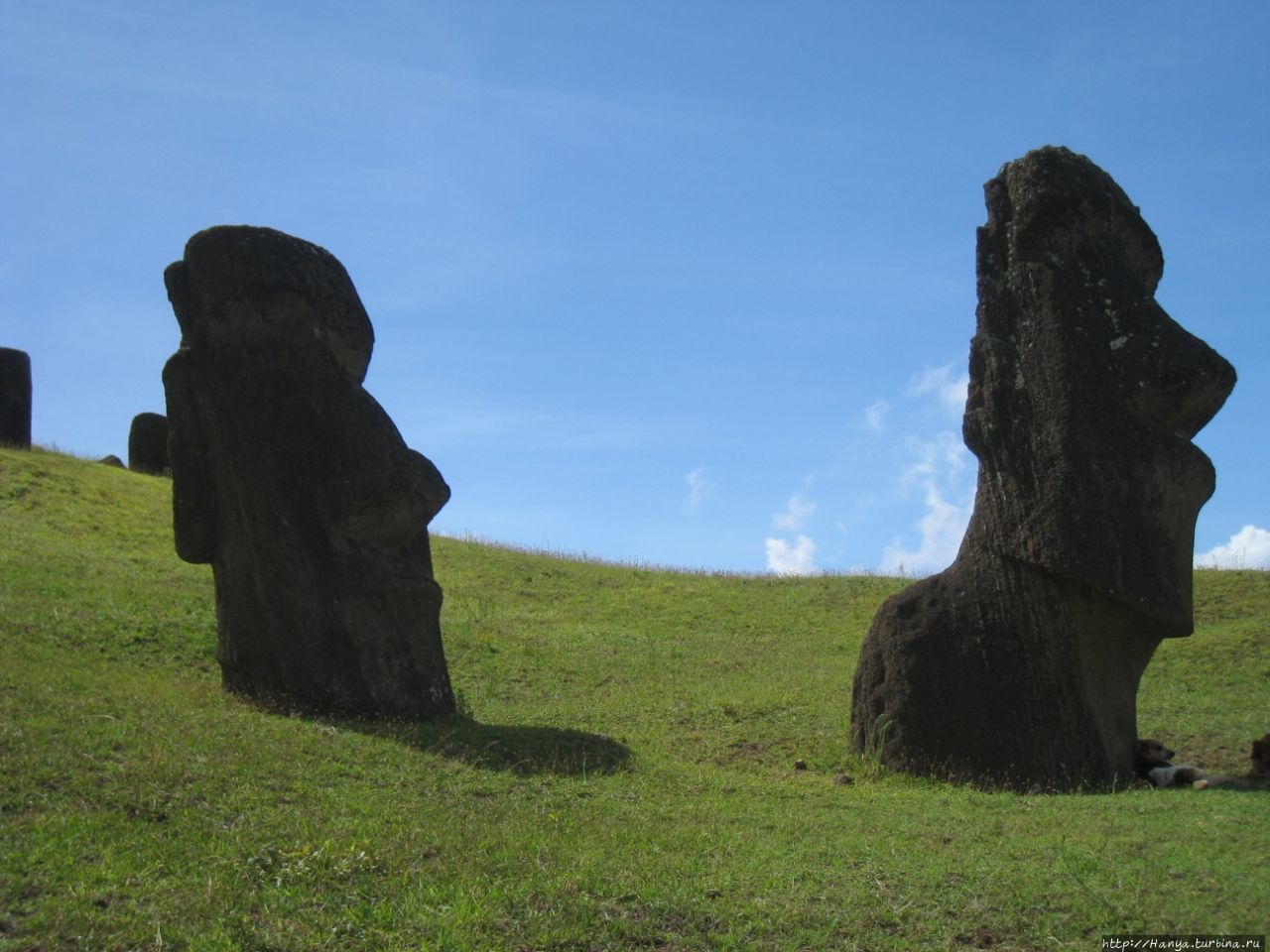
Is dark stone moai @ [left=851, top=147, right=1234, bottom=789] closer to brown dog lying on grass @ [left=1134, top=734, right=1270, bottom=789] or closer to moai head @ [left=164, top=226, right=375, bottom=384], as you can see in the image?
brown dog lying on grass @ [left=1134, top=734, right=1270, bottom=789]

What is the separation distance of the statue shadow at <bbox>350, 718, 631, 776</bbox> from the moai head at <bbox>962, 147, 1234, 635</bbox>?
4042 millimetres

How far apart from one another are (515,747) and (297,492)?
3427mm

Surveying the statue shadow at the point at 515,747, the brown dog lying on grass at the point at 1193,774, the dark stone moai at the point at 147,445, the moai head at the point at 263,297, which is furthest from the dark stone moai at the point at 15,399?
the brown dog lying on grass at the point at 1193,774

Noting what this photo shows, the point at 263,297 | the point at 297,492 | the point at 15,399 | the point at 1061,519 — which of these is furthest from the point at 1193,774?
the point at 15,399

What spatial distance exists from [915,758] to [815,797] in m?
1.48

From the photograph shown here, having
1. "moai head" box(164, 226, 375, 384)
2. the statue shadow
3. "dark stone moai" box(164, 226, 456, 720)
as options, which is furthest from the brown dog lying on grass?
"moai head" box(164, 226, 375, 384)

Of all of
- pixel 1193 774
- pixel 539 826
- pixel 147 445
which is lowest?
pixel 539 826

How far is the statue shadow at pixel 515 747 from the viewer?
429 inches

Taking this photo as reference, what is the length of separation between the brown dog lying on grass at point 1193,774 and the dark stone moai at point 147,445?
30.0 m

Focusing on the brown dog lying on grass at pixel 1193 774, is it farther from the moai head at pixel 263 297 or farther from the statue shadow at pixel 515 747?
the moai head at pixel 263 297

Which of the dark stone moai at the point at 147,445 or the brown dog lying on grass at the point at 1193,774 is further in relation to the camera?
the dark stone moai at the point at 147,445

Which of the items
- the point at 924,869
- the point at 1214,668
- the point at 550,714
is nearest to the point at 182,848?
the point at 924,869

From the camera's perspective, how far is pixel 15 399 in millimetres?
33219

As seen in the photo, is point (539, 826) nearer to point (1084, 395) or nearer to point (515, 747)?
point (515, 747)
